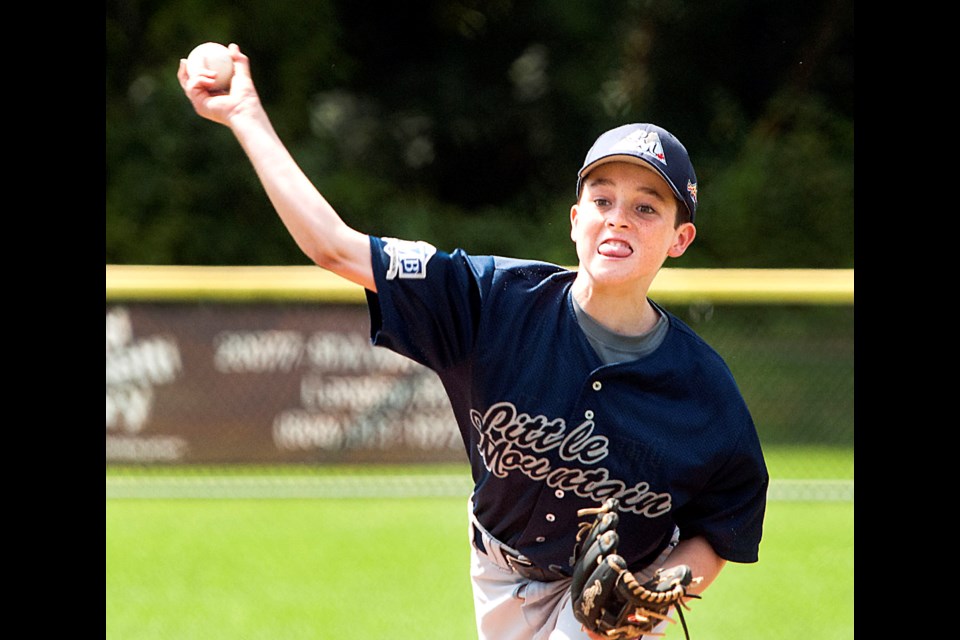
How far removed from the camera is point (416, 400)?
26.1 feet

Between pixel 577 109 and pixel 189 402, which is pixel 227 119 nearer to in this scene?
pixel 189 402

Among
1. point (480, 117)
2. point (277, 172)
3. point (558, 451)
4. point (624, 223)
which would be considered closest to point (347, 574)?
point (558, 451)

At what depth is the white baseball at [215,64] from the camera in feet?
8.10

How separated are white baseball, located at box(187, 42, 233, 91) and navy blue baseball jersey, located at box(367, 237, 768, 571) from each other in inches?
22.1

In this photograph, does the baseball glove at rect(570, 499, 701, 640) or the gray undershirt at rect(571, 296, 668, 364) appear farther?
the gray undershirt at rect(571, 296, 668, 364)

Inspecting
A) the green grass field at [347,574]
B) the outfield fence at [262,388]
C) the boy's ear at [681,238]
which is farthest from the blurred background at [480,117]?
the boy's ear at [681,238]

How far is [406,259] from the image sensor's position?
263cm

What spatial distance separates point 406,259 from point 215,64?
55cm

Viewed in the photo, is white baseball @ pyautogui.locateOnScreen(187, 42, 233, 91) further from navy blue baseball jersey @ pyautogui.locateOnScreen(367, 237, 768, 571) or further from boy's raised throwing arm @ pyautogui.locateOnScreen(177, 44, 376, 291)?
navy blue baseball jersey @ pyautogui.locateOnScreen(367, 237, 768, 571)

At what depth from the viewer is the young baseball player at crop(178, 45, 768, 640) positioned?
2736 mm

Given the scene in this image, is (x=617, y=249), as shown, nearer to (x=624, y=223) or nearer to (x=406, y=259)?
(x=624, y=223)

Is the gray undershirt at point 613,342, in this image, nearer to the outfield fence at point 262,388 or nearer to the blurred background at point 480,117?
the outfield fence at point 262,388

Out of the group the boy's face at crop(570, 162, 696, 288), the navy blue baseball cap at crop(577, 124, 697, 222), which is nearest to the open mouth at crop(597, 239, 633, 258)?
the boy's face at crop(570, 162, 696, 288)

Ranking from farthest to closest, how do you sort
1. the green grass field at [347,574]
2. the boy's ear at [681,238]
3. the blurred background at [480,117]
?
the blurred background at [480,117] < the green grass field at [347,574] < the boy's ear at [681,238]
